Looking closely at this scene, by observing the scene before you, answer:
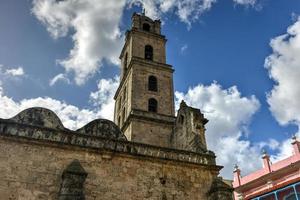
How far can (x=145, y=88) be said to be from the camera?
2186 cm

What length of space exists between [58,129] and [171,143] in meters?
9.09

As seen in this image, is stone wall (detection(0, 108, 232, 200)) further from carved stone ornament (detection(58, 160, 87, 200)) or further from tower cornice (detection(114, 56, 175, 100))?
tower cornice (detection(114, 56, 175, 100))

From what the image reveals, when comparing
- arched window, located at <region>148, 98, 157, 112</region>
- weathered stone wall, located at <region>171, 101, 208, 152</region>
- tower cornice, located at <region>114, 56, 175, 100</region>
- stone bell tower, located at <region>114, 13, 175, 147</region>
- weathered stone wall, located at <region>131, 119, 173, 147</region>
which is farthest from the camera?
tower cornice, located at <region>114, 56, 175, 100</region>

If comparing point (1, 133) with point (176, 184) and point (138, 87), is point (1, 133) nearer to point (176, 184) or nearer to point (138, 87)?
point (176, 184)

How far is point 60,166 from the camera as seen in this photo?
11.3 m

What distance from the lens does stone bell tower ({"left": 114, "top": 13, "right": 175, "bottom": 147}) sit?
19.9 m

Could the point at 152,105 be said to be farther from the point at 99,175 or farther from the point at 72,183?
the point at 72,183

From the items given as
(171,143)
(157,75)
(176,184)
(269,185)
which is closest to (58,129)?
(176,184)

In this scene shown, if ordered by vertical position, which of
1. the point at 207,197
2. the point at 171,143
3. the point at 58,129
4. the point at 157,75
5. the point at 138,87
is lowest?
the point at 207,197

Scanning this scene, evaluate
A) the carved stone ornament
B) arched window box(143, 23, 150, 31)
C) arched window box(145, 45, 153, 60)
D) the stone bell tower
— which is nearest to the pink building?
the stone bell tower

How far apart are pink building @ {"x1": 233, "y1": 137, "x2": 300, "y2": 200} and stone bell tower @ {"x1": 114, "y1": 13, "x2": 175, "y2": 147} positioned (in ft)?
24.5

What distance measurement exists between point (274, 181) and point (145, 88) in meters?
12.4

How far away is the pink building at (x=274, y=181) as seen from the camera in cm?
1827

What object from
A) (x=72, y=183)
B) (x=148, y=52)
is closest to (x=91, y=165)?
(x=72, y=183)
